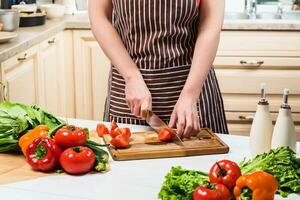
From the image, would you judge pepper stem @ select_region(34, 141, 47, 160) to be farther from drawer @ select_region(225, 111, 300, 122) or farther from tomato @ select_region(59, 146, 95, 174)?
drawer @ select_region(225, 111, 300, 122)

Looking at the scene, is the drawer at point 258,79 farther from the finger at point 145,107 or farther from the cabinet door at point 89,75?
the finger at point 145,107

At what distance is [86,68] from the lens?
3.66 metres

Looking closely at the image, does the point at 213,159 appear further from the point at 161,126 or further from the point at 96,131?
the point at 96,131

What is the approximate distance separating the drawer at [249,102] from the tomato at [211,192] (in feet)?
7.86

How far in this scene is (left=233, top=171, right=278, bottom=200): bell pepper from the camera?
1.19 m

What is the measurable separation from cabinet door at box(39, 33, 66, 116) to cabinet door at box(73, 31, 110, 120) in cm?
10


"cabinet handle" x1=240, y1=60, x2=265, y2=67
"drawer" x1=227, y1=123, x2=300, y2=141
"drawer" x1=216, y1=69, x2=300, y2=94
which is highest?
"cabinet handle" x1=240, y1=60, x2=265, y2=67

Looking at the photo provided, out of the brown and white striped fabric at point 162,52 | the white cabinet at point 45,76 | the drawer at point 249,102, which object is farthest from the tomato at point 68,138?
the drawer at point 249,102

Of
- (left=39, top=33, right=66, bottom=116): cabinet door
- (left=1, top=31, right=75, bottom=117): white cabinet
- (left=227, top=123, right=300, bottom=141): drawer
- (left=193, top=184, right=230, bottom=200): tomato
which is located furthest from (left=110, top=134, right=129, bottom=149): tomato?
(left=227, top=123, right=300, bottom=141): drawer

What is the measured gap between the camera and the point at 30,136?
1.55m

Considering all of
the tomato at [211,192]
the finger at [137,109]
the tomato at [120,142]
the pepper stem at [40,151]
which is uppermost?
the finger at [137,109]

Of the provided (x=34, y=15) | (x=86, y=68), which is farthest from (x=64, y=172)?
(x=86, y=68)

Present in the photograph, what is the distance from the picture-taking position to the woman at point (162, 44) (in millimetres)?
1963

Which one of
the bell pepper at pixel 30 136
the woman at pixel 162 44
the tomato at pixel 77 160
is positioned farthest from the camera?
the woman at pixel 162 44
